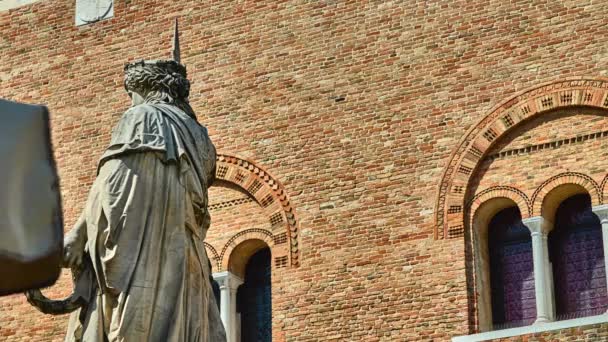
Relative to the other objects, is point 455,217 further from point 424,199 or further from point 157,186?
point 157,186

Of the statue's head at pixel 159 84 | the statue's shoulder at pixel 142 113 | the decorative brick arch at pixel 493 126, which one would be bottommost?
the statue's shoulder at pixel 142 113

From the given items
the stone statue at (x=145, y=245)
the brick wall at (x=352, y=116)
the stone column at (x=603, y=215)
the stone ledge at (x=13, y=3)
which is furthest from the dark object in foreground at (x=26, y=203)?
the stone ledge at (x=13, y=3)

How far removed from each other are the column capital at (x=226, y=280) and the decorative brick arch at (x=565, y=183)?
11.0ft

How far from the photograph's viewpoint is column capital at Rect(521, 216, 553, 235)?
11.9m

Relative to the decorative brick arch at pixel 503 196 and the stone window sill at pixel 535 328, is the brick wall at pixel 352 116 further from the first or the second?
the stone window sill at pixel 535 328

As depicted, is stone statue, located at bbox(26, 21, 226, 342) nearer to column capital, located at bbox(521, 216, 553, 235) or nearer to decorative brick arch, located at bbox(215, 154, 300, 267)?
column capital, located at bbox(521, 216, 553, 235)

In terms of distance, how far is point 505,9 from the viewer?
12.8 m

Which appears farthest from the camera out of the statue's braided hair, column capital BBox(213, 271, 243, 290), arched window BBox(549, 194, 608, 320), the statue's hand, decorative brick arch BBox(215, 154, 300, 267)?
column capital BBox(213, 271, 243, 290)

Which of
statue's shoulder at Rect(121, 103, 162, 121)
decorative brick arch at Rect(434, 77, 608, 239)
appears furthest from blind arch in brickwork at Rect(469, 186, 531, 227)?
statue's shoulder at Rect(121, 103, 162, 121)

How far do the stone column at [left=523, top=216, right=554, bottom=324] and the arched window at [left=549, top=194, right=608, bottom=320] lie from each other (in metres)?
0.20

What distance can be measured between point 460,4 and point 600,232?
285 cm

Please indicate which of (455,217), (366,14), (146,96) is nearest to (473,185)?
(455,217)

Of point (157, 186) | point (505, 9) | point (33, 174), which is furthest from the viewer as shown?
point (505, 9)

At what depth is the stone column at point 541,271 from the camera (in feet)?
38.1
